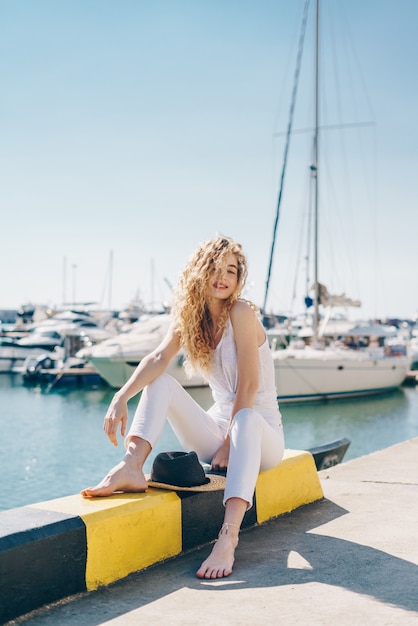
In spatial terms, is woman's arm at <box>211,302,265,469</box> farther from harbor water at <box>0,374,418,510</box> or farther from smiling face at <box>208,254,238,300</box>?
harbor water at <box>0,374,418,510</box>

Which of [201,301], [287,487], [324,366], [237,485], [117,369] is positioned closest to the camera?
[237,485]

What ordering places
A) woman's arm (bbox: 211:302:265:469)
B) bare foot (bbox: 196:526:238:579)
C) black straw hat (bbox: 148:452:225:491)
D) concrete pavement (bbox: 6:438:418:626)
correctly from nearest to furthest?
concrete pavement (bbox: 6:438:418:626)
bare foot (bbox: 196:526:238:579)
black straw hat (bbox: 148:452:225:491)
woman's arm (bbox: 211:302:265:469)

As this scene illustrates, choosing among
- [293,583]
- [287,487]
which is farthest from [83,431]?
[293,583]

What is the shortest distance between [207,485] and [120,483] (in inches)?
16.7

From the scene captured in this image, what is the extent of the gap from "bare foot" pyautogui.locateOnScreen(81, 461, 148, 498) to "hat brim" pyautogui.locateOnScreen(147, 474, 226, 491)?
0.09m

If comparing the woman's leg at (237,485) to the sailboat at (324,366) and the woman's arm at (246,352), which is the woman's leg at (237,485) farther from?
the sailboat at (324,366)

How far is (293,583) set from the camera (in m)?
2.70

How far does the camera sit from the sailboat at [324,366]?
22922 mm

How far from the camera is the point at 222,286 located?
10.9 ft

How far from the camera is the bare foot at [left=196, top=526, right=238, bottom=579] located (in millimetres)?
2754

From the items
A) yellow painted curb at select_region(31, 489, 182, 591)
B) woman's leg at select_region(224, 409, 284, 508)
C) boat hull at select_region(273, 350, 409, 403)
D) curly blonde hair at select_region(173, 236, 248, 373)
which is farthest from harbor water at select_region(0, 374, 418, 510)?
woman's leg at select_region(224, 409, 284, 508)

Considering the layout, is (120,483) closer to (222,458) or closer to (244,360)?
(222,458)

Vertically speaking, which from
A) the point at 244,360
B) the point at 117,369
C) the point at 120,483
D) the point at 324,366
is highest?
the point at 244,360

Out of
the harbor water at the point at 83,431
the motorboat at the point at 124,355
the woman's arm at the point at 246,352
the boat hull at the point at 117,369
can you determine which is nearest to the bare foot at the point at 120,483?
the woman's arm at the point at 246,352
